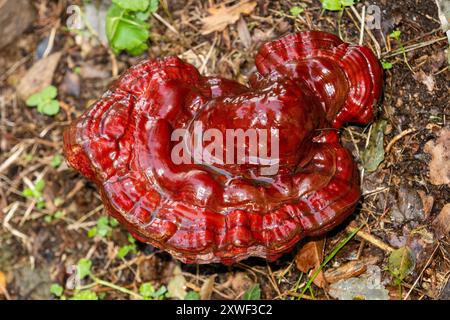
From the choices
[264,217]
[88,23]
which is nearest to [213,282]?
[264,217]

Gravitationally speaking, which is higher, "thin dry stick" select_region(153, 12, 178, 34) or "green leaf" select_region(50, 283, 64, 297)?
"thin dry stick" select_region(153, 12, 178, 34)

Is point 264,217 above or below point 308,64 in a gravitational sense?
below

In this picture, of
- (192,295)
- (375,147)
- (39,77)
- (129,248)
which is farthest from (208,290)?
(39,77)

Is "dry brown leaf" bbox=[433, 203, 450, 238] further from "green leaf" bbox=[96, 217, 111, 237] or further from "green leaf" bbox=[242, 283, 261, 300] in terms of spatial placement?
"green leaf" bbox=[96, 217, 111, 237]

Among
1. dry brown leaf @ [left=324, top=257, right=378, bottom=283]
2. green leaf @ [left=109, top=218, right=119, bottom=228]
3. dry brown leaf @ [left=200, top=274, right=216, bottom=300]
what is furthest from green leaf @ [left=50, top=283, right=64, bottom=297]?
dry brown leaf @ [left=324, top=257, right=378, bottom=283]

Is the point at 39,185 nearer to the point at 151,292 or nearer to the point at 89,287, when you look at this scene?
the point at 89,287
